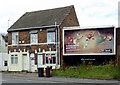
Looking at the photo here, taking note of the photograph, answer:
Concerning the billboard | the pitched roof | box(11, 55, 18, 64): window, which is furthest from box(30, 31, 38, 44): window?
the billboard

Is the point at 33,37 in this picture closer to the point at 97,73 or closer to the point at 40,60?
the point at 40,60

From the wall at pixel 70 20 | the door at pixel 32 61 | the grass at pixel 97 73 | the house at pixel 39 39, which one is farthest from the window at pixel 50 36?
the grass at pixel 97 73

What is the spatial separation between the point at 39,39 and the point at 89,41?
6.90 metres

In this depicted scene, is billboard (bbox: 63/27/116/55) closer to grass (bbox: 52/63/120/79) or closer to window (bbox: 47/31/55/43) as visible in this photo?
window (bbox: 47/31/55/43)

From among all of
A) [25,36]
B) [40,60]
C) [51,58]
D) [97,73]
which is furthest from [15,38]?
[97,73]

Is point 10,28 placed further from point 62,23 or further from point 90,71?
point 90,71

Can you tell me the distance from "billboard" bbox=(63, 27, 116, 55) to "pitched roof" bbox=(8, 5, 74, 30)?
2.58 m

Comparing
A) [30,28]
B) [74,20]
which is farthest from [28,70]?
[74,20]

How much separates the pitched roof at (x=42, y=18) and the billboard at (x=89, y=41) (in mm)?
2584

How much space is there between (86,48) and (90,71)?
4596mm

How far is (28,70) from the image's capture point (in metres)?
27.4

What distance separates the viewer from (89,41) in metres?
24.1

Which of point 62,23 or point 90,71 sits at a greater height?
point 62,23

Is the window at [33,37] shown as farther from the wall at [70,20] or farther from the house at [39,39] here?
the wall at [70,20]
